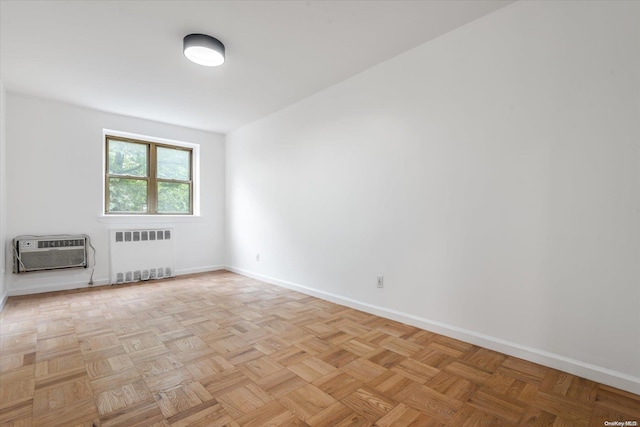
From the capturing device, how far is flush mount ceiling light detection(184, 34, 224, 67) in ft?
7.92

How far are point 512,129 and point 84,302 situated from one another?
4.51m

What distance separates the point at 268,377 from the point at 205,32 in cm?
258

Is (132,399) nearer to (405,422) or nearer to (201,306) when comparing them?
(405,422)

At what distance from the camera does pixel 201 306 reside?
3246 mm

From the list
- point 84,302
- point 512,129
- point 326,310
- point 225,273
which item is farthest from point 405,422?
point 225,273

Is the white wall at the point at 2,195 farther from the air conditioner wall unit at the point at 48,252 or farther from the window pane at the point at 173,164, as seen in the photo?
the window pane at the point at 173,164

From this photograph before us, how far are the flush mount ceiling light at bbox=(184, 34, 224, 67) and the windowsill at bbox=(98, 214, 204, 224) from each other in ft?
9.49

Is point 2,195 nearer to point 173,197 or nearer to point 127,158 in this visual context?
point 127,158

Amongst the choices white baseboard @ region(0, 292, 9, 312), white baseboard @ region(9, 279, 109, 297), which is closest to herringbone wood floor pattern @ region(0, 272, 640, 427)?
white baseboard @ region(0, 292, 9, 312)

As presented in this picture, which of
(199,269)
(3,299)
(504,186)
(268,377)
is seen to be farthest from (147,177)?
(504,186)

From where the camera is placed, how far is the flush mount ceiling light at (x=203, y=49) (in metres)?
2.41

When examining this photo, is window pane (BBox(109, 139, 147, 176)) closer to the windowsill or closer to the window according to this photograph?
the window

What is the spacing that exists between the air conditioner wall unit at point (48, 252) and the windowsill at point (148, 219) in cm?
37

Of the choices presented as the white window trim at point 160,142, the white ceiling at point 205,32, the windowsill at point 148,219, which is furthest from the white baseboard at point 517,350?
the white window trim at point 160,142
